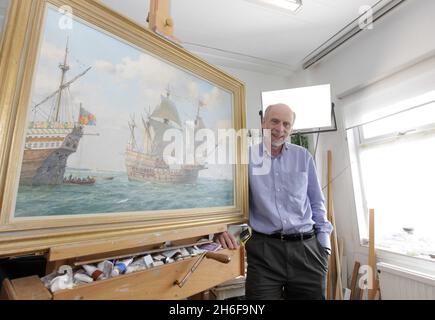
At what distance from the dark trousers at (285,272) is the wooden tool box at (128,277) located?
28 cm

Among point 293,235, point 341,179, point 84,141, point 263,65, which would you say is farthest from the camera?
point 263,65

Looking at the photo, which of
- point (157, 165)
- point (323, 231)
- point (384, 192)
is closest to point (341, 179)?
point (384, 192)

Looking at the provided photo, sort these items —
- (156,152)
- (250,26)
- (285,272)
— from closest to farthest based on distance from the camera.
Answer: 1. (156,152)
2. (285,272)
3. (250,26)

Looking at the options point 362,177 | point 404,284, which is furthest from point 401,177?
point 404,284

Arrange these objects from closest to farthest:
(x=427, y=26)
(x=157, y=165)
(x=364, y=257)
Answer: (x=157, y=165) → (x=427, y=26) → (x=364, y=257)

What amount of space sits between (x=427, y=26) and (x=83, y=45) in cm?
193

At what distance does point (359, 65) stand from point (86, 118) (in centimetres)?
202

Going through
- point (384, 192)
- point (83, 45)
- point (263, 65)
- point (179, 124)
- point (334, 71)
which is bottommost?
point (384, 192)

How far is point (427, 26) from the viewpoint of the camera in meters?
1.42

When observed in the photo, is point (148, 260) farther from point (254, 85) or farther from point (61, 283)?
point (254, 85)

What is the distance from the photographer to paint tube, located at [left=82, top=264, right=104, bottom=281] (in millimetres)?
488

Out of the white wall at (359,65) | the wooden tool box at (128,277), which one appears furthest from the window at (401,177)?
the wooden tool box at (128,277)

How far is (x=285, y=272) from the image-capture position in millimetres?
955

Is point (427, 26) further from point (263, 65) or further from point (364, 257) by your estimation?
point (364, 257)
